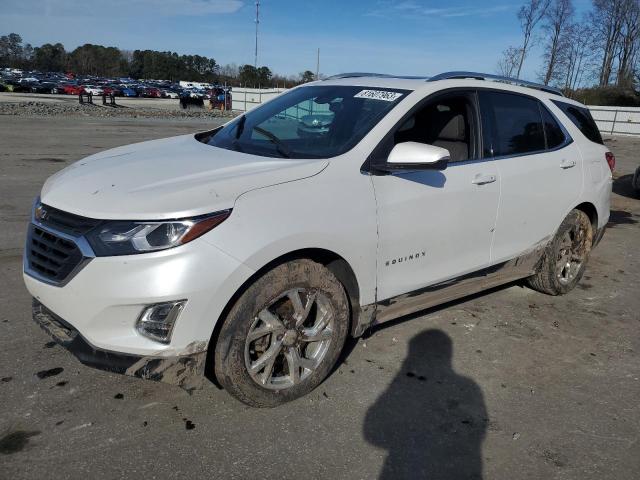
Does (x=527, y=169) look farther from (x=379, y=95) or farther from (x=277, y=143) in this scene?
(x=277, y=143)

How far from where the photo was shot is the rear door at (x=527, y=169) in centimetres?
402

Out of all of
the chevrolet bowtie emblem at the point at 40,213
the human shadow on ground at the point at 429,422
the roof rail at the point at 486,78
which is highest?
the roof rail at the point at 486,78

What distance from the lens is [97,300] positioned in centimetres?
254

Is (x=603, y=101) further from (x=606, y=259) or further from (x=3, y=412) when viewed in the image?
(x=3, y=412)

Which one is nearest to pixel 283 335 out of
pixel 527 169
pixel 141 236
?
pixel 141 236

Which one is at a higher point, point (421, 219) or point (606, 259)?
point (421, 219)

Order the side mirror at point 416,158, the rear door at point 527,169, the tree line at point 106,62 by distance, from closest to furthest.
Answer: the side mirror at point 416,158 < the rear door at point 527,169 < the tree line at point 106,62

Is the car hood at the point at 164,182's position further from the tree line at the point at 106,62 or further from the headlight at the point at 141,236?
the tree line at the point at 106,62

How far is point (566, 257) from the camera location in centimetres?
499

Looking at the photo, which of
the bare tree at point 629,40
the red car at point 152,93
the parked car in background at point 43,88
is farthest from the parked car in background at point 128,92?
the bare tree at point 629,40

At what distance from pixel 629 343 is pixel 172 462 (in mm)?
3479

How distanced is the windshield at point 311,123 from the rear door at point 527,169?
954 millimetres

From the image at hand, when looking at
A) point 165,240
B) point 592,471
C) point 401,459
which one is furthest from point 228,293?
point 592,471

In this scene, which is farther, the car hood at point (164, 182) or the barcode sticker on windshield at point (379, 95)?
the barcode sticker on windshield at point (379, 95)
